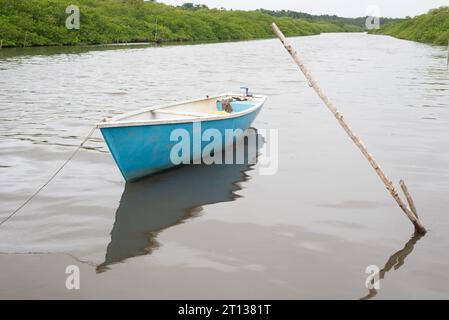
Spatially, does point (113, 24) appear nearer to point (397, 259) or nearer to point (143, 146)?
point (143, 146)

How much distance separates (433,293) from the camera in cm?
554

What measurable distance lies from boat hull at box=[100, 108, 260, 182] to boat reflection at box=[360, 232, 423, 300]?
4.55 meters

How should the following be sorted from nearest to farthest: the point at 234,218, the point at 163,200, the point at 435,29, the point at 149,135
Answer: the point at 234,218 < the point at 163,200 < the point at 149,135 < the point at 435,29

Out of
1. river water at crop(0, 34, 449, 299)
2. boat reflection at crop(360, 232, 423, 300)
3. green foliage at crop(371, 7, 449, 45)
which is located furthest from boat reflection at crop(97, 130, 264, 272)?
green foliage at crop(371, 7, 449, 45)

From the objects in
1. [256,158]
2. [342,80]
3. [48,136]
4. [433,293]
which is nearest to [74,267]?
[433,293]

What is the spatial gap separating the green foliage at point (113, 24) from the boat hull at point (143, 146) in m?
38.9

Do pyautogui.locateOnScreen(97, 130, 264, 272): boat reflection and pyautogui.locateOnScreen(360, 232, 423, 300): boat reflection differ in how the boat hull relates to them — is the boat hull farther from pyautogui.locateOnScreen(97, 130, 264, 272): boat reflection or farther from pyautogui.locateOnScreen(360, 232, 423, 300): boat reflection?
pyautogui.locateOnScreen(360, 232, 423, 300): boat reflection

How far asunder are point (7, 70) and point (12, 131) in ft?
51.8

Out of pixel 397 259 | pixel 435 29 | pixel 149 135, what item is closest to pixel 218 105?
pixel 149 135

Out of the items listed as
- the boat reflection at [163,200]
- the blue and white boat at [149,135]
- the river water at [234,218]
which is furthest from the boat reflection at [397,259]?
the blue and white boat at [149,135]

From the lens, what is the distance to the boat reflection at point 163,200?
6.68 metres

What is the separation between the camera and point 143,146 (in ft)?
28.7

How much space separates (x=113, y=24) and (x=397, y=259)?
60.7 metres

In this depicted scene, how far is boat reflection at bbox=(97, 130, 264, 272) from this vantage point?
263 inches
